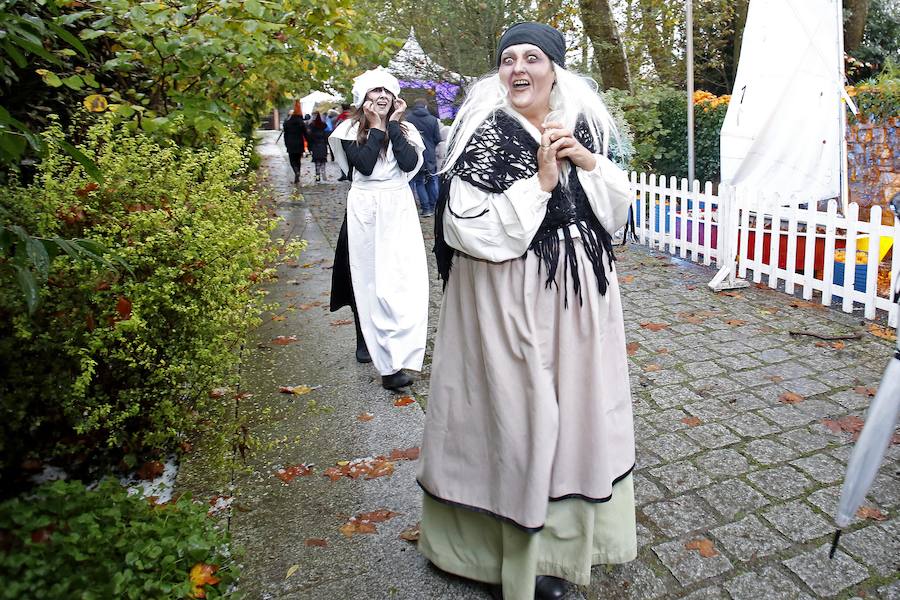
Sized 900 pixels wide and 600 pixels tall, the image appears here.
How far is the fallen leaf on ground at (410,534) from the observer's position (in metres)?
2.84

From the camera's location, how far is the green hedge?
37.4ft

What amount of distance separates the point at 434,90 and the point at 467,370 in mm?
10535

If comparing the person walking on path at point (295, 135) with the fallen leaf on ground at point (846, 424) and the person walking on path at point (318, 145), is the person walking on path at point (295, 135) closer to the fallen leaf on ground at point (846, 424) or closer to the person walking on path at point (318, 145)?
the person walking on path at point (318, 145)

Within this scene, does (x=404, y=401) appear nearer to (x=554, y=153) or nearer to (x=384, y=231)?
(x=384, y=231)

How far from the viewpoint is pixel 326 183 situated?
15.9 metres

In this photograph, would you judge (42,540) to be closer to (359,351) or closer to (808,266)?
(359,351)

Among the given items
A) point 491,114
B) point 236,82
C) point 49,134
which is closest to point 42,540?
point 491,114

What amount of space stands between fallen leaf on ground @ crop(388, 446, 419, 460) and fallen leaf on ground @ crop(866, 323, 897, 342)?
3.52 metres

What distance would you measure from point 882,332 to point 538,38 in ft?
13.6

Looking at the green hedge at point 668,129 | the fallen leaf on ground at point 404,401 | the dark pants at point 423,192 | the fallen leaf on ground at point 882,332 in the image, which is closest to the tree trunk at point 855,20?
the green hedge at point 668,129

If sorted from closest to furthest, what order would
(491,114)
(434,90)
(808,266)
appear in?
1. (491,114)
2. (808,266)
3. (434,90)

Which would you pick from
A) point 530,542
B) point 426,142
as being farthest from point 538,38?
point 426,142

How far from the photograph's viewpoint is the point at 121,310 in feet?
9.64

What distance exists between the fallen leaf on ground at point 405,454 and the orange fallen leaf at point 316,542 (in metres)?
0.73
